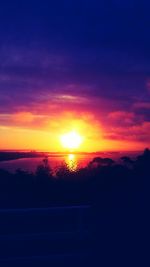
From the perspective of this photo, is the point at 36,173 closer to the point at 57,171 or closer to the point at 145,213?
the point at 57,171

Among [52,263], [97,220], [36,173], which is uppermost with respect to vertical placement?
[36,173]

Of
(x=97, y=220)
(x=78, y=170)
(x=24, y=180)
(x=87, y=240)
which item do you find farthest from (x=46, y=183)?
(x=97, y=220)

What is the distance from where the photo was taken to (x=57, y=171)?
50.8 ft

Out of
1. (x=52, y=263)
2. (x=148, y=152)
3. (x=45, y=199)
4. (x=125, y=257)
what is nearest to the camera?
(x=125, y=257)

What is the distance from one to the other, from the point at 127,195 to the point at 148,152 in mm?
5386

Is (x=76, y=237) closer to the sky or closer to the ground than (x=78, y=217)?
closer to the ground

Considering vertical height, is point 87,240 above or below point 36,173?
Result: below

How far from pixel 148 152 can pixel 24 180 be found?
367 centimetres

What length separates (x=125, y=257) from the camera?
9180 millimetres

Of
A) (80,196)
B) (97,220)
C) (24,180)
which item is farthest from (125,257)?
(24,180)

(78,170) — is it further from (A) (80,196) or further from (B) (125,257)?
(B) (125,257)

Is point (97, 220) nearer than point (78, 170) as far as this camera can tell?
Yes

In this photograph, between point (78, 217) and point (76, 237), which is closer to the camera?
point (78, 217)

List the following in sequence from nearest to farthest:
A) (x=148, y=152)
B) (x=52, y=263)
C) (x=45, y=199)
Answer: (x=52, y=263), (x=45, y=199), (x=148, y=152)
